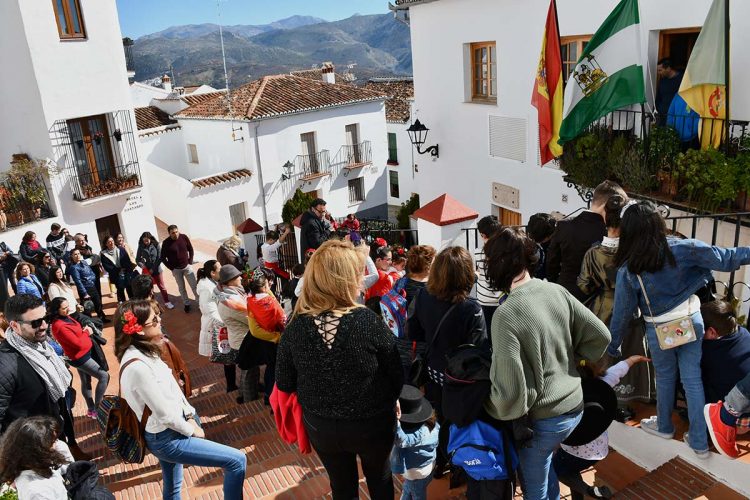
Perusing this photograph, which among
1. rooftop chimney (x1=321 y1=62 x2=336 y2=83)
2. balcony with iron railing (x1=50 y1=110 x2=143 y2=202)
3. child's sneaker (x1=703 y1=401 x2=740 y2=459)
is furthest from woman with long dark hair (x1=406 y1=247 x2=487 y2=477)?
rooftop chimney (x1=321 y1=62 x2=336 y2=83)

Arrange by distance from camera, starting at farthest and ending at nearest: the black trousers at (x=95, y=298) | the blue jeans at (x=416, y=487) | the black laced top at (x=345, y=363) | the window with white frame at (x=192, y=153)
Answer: the window with white frame at (x=192, y=153) → the black trousers at (x=95, y=298) → the blue jeans at (x=416, y=487) → the black laced top at (x=345, y=363)

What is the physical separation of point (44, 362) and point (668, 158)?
21.8 feet

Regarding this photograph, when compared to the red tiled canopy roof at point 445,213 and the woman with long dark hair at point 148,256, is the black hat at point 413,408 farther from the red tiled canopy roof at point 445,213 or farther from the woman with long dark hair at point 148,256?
the woman with long dark hair at point 148,256

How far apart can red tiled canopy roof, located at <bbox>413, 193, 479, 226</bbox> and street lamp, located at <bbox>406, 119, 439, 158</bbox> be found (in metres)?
6.58

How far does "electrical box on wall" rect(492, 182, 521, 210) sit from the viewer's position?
10648 millimetres

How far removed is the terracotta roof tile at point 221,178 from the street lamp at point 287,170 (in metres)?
1.49

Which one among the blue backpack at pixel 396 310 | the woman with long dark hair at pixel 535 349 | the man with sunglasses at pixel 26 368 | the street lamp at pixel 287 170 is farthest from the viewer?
the street lamp at pixel 287 170

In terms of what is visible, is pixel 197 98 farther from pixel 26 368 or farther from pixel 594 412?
pixel 594 412

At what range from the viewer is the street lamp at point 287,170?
80.0 feet

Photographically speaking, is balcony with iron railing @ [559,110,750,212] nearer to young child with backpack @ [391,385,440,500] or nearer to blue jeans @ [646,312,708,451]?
blue jeans @ [646,312,708,451]

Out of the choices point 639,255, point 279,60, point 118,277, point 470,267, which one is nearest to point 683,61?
point 639,255

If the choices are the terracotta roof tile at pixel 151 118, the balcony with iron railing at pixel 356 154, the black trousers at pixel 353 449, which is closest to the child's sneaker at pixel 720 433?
the black trousers at pixel 353 449

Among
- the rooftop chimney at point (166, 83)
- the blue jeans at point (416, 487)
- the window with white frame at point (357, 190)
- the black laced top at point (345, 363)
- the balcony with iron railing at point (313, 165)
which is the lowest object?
the window with white frame at point (357, 190)

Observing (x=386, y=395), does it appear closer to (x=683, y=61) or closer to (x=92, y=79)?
(x=683, y=61)
